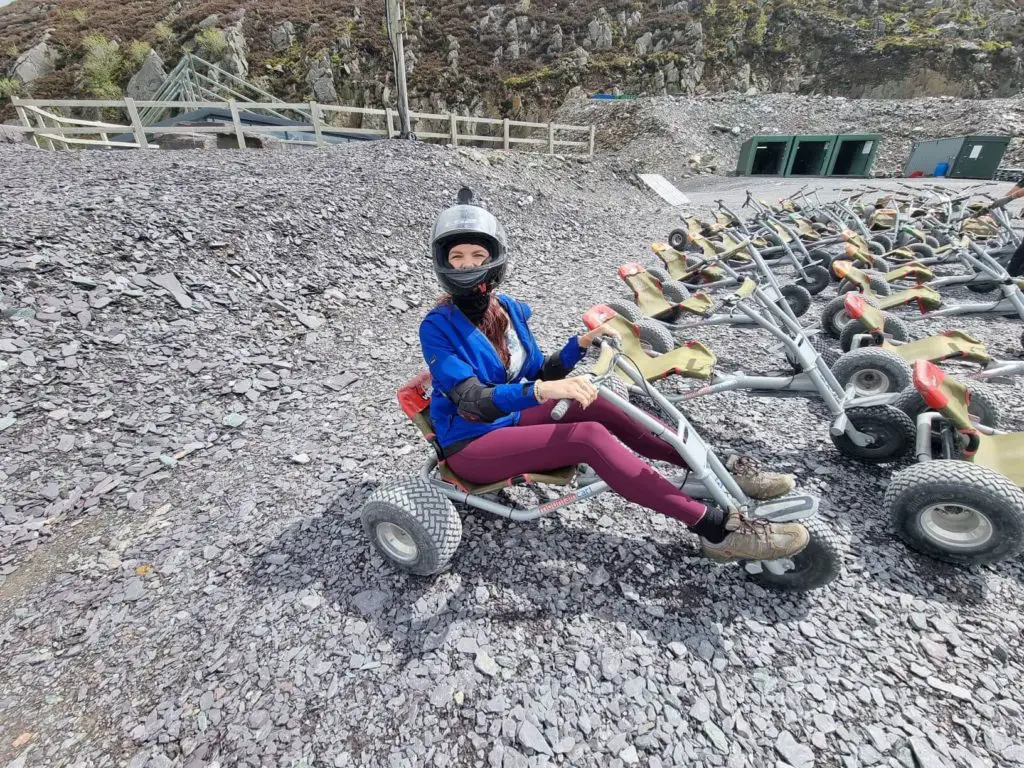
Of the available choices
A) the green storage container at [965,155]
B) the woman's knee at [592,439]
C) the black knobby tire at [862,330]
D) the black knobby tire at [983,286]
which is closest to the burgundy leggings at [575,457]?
the woman's knee at [592,439]

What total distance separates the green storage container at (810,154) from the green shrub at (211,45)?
58710mm

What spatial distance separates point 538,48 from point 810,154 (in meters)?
39.6

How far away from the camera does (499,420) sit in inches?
107

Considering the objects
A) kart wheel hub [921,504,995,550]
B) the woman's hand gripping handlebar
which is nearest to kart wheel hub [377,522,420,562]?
the woman's hand gripping handlebar

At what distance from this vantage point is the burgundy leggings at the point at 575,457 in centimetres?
235

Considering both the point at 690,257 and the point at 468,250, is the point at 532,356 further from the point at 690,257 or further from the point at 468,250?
the point at 690,257

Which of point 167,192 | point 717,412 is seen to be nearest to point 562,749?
point 717,412

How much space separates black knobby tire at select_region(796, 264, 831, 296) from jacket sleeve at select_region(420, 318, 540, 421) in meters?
7.79

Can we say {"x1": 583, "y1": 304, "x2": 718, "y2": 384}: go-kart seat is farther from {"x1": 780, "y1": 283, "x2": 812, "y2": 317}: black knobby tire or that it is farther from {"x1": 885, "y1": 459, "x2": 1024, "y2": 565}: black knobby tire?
{"x1": 780, "y1": 283, "x2": 812, "y2": 317}: black knobby tire

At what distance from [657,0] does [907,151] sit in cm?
4432

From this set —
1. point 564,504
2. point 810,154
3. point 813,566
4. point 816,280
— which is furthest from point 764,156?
point 564,504

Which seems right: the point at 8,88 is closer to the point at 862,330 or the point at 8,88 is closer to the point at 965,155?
the point at 862,330

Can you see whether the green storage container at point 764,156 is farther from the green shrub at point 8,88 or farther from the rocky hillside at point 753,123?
the green shrub at point 8,88

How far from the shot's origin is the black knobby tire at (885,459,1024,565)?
7.77 feet
